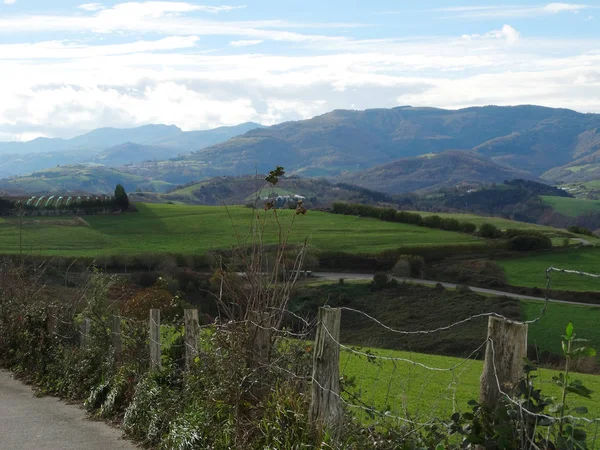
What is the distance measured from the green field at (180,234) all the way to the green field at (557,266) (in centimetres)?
825

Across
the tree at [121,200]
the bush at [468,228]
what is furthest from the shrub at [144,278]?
the bush at [468,228]

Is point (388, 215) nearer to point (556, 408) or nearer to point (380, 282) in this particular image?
point (380, 282)

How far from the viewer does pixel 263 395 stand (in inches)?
298

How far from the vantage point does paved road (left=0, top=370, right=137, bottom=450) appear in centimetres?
909

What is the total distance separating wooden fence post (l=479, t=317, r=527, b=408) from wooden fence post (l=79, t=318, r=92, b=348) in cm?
878

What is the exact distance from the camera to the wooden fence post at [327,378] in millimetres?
6434

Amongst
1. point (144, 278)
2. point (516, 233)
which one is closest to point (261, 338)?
point (144, 278)

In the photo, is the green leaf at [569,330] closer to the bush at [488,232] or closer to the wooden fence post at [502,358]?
the wooden fence post at [502,358]

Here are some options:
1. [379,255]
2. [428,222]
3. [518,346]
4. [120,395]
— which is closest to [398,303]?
[379,255]

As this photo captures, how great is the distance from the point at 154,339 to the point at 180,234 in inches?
3030

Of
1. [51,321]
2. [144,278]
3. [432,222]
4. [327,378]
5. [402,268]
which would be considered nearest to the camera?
[327,378]

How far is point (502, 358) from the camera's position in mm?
4734

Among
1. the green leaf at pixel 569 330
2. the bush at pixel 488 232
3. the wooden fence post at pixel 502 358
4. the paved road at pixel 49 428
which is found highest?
the green leaf at pixel 569 330

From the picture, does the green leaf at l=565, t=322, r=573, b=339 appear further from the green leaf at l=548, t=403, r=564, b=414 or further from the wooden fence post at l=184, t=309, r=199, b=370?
the wooden fence post at l=184, t=309, r=199, b=370
